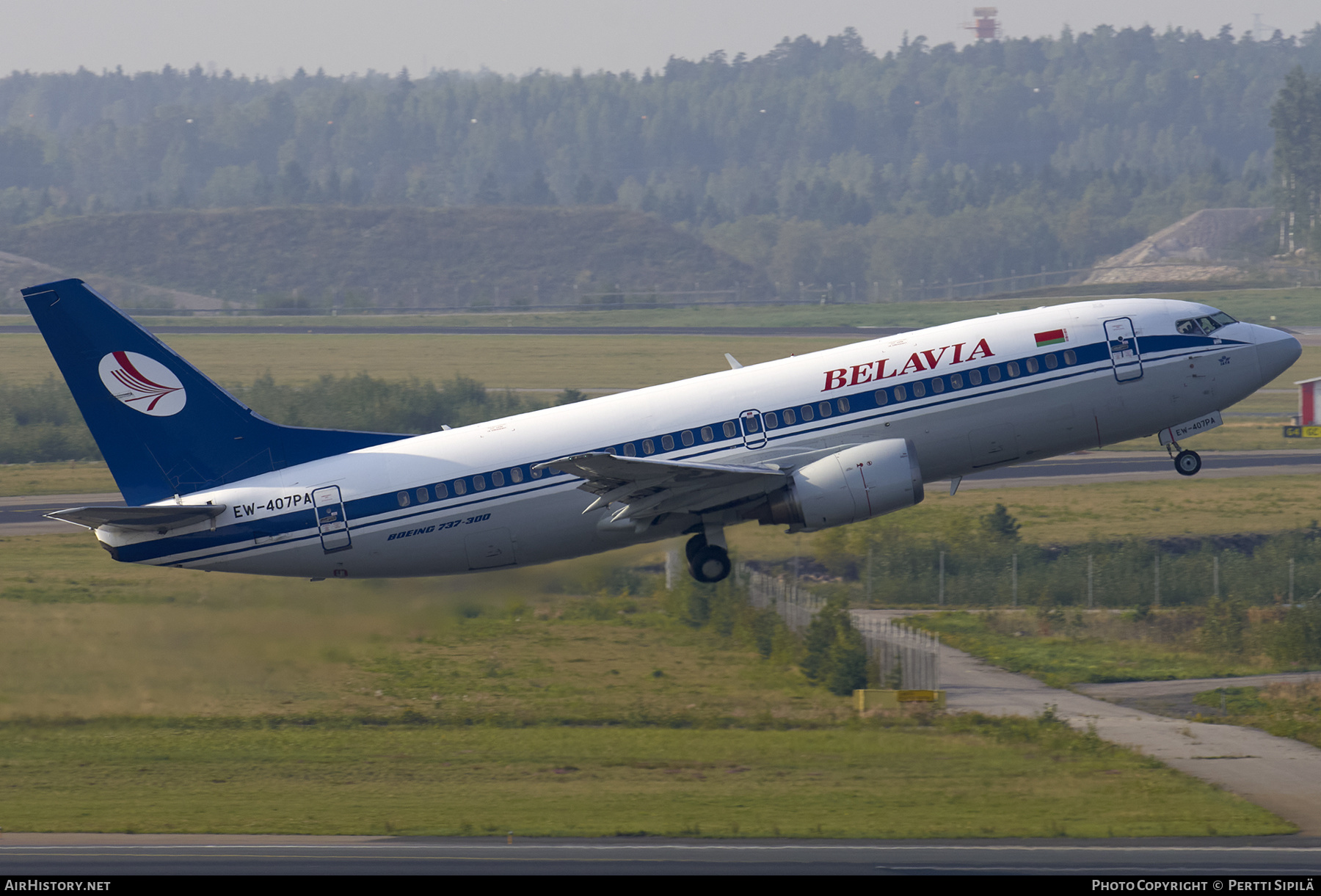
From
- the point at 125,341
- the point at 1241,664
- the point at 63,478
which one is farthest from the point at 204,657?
the point at 63,478

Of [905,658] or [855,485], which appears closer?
[855,485]

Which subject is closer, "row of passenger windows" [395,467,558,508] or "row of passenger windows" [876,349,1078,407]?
"row of passenger windows" [876,349,1078,407]

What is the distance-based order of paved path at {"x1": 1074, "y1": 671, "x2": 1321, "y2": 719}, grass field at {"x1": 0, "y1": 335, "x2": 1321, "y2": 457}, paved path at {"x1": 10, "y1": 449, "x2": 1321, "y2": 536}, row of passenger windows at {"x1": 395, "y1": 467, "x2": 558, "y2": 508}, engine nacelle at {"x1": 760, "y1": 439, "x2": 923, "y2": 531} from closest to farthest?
engine nacelle at {"x1": 760, "y1": 439, "x2": 923, "y2": 531} → row of passenger windows at {"x1": 395, "y1": 467, "x2": 558, "y2": 508} → paved path at {"x1": 1074, "y1": 671, "x2": 1321, "y2": 719} → paved path at {"x1": 10, "y1": 449, "x2": 1321, "y2": 536} → grass field at {"x1": 0, "y1": 335, "x2": 1321, "y2": 457}

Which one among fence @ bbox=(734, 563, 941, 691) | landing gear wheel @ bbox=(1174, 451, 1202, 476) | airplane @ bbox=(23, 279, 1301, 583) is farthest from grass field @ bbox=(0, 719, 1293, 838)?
landing gear wheel @ bbox=(1174, 451, 1202, 476)

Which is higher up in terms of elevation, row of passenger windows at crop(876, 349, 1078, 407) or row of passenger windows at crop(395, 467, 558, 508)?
row of passenger windows at crop(876, 349, 1078, 407)

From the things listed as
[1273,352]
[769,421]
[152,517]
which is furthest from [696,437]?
[1273,352]

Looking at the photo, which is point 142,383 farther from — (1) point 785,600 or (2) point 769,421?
(1) point 785,600

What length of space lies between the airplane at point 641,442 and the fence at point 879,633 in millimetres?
13279

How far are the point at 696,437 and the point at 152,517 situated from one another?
14.2 meters

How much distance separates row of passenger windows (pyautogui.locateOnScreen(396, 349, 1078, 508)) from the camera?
39.8 meters

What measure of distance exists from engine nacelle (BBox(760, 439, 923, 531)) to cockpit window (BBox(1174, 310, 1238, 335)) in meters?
8.46

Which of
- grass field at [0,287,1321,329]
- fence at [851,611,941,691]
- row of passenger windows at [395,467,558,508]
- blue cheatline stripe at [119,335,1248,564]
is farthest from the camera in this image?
grass field at [0,287,1321,329]

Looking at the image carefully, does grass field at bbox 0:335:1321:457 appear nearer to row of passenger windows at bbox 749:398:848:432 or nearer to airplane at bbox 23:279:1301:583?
airplane at bbox 23:279:1301:583

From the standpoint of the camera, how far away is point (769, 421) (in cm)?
3988
